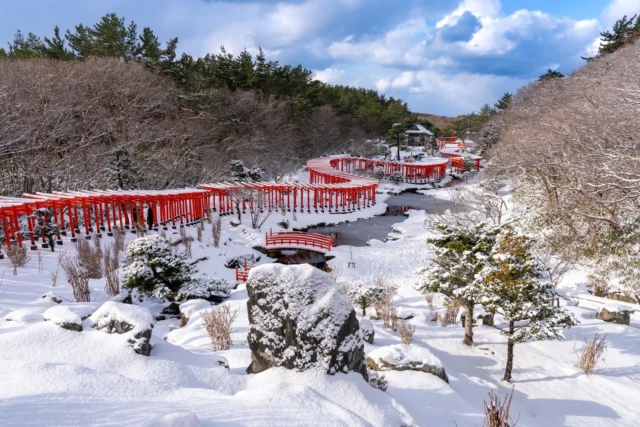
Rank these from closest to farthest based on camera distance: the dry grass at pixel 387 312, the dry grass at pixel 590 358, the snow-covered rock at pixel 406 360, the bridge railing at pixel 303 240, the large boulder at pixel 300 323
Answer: the large boulder at pixel 300 323
the snow-covered rock at pixel 406 360
the dry grass at pixel 590 358
the dry grass at pixel 387 312
the bridge railing at pixel 303 240

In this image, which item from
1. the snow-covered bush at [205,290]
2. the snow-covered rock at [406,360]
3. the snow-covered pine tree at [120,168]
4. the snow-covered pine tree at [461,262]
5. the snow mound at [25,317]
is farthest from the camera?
the snow-covered pine tree at [120,168]

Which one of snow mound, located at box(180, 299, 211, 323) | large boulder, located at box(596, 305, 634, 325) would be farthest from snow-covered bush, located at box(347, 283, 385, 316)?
large boulder, located at box(596, 305, 634, 325)

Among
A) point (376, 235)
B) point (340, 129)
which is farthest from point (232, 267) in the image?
point (340, 129)

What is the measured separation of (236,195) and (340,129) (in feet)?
117

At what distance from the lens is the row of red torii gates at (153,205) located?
1445cm

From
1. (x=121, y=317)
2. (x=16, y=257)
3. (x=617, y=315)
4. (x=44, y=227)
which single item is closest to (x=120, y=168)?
(x=44, y=227)

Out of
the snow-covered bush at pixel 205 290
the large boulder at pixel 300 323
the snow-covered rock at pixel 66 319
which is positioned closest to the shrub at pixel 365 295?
the snow-covered bush at pixel 205 290

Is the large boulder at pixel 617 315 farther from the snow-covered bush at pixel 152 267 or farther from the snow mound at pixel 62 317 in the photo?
the snow mound at pixel 62 317

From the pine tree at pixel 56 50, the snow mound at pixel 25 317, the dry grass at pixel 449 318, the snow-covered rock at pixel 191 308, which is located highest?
the pine tree at pixel 56 50

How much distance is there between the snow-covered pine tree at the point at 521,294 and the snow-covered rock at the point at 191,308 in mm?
6879

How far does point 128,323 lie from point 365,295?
7.43 m

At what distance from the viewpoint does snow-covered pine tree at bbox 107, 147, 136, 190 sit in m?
22.2

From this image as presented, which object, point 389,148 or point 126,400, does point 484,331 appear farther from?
point 389,148

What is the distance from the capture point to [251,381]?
5449mm
